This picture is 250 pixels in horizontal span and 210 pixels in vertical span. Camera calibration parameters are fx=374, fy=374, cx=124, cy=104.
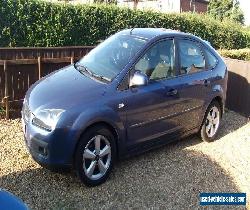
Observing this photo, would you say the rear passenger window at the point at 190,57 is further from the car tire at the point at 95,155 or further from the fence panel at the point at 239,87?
the fence panel at the point at 239,87

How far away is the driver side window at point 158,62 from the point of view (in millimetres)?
5410

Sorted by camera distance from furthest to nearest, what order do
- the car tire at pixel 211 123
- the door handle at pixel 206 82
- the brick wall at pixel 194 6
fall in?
the brick wall at pixel 194 6 < the car tire at pixel 211 123 < the door handle at pixel 206 82

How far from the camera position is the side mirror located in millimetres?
5070

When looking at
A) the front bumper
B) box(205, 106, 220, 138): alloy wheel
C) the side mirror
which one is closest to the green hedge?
box(205, 106, 220, 138): alloy wheel

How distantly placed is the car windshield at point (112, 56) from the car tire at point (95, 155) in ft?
2.70

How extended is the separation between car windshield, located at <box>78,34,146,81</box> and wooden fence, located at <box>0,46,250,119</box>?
1.90 metres

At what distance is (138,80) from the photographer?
507 cm

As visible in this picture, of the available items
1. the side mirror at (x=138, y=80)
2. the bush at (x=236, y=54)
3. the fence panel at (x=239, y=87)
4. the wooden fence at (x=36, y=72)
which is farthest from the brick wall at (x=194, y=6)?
the side mirror at (x=138, y=80)

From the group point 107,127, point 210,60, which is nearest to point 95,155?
point 107,127

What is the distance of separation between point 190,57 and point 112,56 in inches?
55.1

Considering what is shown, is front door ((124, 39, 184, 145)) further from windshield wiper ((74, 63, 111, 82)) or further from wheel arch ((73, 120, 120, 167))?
windshield wiper ((74, 63, 111, 82))

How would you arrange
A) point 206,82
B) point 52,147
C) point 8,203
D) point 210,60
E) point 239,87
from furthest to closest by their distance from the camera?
point 239,87, point 210,60, point 206,82, point 52,147, point 8,203

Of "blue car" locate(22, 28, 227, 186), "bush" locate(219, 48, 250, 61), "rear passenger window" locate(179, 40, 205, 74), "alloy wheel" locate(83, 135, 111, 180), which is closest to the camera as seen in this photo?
"blue car" locate(22, 28, 227, 186)

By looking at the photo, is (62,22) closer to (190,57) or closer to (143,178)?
(190,57)
